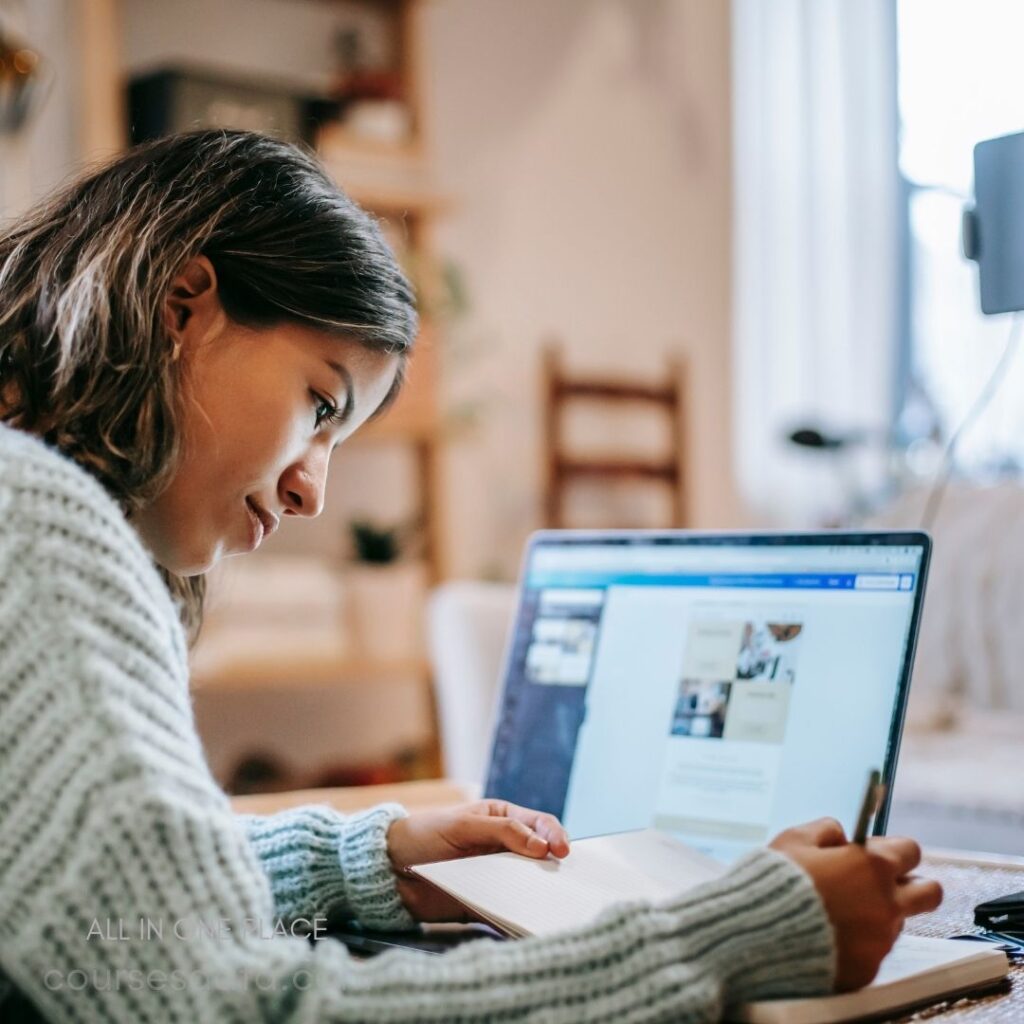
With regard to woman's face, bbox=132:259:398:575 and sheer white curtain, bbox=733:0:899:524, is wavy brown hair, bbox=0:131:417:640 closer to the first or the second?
woman's face, bbox=132:259:398:575

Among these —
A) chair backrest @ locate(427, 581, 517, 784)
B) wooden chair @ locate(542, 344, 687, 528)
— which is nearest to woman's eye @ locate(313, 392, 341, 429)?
chair backrest @ locate(427, 581, 517, 784)

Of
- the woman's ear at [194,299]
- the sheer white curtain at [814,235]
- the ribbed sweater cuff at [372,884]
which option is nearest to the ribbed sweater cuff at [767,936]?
the ribbed sweater cuff at [372,884]

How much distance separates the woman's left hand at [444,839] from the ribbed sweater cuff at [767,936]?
21 cm

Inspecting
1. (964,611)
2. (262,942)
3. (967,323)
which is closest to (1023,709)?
(964,611)

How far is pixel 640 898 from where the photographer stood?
0.68 meters

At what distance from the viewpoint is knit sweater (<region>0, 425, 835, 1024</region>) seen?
555 millimetres

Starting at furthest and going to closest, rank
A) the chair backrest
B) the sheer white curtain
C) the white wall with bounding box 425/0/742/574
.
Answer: the sheer white curtain
the white wall with bounding box 425/0/742/574
the chair backrest

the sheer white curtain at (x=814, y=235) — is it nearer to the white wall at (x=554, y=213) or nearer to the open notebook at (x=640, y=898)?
the white wall at (x=554, y=213)

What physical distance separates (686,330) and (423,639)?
1.38 metres

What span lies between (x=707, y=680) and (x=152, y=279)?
0.45 metres

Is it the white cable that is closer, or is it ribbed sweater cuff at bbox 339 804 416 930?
ribbed sweater cuff at bbox 339 804 416 930

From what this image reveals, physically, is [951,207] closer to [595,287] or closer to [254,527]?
[595,287]

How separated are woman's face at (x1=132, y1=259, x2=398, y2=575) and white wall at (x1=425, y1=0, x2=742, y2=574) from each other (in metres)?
2.34

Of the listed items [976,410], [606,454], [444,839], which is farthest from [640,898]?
[606,454]
